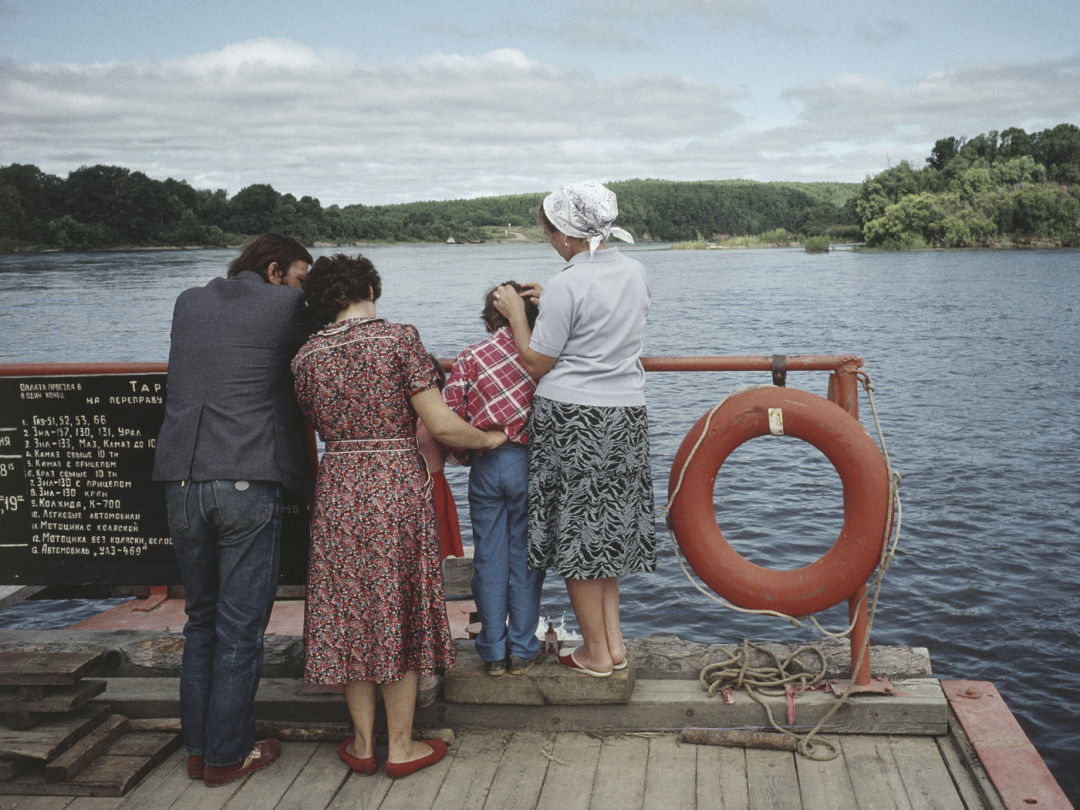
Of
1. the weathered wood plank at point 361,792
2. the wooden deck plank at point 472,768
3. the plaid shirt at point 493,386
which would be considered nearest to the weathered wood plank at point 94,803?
the weathered wood plank at point 361,792

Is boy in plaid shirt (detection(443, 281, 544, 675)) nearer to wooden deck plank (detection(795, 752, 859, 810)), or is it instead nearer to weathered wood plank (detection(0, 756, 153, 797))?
wooden deck plank (detection(795, 752, 859, 810))

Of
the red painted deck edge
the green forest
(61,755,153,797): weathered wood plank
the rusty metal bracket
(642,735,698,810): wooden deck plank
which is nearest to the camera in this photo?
the red painted deck edge

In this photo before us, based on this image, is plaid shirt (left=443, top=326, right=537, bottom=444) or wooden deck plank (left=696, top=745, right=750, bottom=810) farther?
plaid shirt (left=443, top=326, right=537, bottom=444)

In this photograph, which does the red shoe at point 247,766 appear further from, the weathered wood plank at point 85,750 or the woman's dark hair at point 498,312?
the woman's dark hair at point 498,312

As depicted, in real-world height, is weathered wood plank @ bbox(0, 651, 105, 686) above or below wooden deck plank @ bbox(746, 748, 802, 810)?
above

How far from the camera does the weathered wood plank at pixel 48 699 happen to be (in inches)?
104

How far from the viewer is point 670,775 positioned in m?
2.52

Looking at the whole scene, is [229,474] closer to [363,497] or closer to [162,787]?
[363,497]

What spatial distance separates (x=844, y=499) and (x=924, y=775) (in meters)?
0.77

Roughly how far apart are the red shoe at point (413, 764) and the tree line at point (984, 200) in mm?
72009

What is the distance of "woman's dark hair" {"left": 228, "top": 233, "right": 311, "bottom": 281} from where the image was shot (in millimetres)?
2592

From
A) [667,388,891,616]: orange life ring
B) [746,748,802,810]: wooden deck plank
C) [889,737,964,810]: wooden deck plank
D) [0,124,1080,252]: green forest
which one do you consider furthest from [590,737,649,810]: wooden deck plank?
[0,124,1080,252]: green forest

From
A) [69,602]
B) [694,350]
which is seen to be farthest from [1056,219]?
[69,602]

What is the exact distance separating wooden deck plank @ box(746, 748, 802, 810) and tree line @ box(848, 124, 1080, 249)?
235ft
